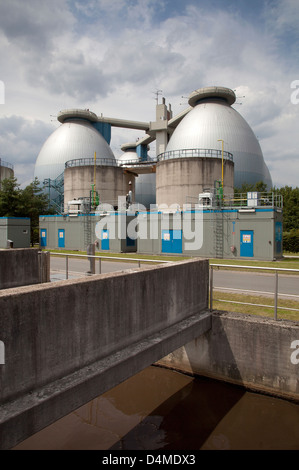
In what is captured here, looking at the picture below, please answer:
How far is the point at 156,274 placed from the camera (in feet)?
21.1

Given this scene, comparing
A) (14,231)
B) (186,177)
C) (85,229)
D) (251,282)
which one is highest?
(186,177)

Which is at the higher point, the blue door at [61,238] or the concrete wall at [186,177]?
the concrete wall at [186,177]

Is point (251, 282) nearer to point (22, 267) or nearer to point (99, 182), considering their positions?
point (22, 267)

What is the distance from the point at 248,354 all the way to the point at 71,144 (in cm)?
6019

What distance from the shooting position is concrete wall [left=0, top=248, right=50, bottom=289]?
1109 centimetres

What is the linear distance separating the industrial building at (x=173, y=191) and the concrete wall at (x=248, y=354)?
52.4ft

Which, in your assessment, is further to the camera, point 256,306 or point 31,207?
point 31,207

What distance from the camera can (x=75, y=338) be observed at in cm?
468

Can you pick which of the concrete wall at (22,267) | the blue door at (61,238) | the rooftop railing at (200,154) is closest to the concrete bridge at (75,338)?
the concrete wall at (22,267)

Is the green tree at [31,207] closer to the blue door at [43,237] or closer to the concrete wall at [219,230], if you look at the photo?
the blue door at [43,237]

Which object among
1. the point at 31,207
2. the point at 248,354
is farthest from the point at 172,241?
the point at 31,207

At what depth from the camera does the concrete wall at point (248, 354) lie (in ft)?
24.5
